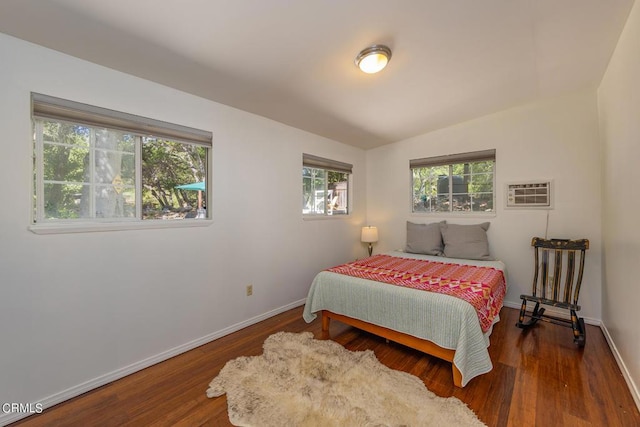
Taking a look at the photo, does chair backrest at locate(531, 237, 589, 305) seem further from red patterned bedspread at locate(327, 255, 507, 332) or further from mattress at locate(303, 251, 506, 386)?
mattress at locate(303, 251, 506, 386)

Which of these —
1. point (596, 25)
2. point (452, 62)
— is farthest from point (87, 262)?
point (596, 25)

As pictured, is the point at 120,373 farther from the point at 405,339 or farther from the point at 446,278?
the point at 446,278

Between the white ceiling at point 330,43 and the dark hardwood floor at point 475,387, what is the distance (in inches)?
88.6

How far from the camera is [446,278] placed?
8.06ft

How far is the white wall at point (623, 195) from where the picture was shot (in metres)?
1.72

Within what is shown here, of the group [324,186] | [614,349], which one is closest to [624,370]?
[614,349]

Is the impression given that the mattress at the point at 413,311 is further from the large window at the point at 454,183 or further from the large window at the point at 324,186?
the large window at the point at 454,183

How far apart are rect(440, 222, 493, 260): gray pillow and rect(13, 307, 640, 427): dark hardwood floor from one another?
1.02 metres

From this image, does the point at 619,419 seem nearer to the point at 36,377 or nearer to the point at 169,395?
the point at 169,395

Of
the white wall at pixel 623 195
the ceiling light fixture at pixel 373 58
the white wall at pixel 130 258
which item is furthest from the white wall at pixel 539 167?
the white wall at pixel 130 258

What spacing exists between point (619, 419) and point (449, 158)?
295cm

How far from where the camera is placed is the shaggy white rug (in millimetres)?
1530

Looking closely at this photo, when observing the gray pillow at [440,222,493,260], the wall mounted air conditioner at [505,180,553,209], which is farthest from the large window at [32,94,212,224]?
the wall mounted air conditioner at [505,180,553,209]

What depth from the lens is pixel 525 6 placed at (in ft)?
5.54
